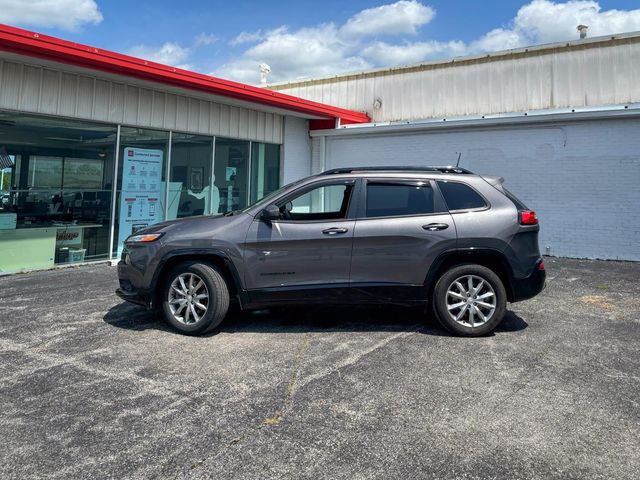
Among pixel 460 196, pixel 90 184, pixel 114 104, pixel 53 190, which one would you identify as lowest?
pixel 460 196

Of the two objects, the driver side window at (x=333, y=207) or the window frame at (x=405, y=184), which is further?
the driver side window at (x=333, y=207)

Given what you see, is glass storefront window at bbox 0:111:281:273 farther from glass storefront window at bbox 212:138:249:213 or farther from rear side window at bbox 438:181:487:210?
rear side window at bbox 438:181:487:210

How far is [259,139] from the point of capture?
1247 cm

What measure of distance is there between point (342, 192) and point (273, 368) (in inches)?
84.9

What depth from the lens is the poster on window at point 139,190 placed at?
9703mm

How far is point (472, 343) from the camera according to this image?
478 cm

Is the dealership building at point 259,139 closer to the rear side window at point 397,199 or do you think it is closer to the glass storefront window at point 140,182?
the glass storefront window at point 140,182

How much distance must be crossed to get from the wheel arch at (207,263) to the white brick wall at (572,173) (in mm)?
8660

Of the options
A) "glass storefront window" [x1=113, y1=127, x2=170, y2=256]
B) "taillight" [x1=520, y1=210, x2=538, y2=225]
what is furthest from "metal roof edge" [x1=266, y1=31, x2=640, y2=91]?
"taillight" [x1=520, y1=210, x2=538, y2=225]

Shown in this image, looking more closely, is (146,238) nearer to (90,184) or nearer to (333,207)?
(333,207)

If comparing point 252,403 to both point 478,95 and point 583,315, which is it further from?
point 478,95

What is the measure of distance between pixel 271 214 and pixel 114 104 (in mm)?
6176

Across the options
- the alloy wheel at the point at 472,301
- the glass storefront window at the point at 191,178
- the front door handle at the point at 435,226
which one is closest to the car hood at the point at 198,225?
the front door handle at the point at 435,226

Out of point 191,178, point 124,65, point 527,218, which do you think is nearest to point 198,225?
point 527,218
